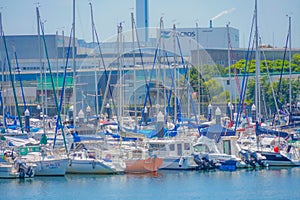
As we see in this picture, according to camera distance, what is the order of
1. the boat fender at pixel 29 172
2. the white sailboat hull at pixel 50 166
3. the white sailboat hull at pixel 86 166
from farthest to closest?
1. the white sailboat hull at pixel 86 166
2. the white sailboat hull at pixel 50 166
3. the boat fender at pixel 29 172

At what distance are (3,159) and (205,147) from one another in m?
8.78

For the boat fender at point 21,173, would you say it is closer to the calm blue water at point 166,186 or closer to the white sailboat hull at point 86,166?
the calm blue water at point 166,186

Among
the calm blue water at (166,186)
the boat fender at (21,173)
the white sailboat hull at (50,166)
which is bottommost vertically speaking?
the calm blue water at (166,186)

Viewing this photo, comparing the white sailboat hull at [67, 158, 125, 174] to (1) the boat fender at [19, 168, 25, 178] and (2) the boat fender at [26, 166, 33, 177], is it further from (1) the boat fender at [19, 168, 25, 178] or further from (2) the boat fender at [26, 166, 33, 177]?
(1) the boat fender at [19, 168, 25, 178]

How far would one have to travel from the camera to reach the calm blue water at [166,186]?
3138 centimetres

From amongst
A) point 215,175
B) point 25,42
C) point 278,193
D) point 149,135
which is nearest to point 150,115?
point 149,135

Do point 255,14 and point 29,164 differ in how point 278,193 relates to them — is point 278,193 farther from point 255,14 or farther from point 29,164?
point 255,14

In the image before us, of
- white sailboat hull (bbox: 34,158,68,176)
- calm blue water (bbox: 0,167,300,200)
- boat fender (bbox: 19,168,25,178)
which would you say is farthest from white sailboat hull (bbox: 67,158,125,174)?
boat fender (bbox: 19,168,25,178)

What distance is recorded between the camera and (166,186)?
109 feet

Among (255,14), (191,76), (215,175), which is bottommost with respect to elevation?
(215,175)

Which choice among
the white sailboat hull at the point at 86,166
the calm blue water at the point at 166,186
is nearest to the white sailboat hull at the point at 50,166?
Result: the calm blue water at the point at 166,186

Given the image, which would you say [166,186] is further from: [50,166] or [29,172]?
[29,172]

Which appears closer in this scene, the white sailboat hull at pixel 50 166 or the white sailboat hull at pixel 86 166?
the white sailboat hull at pixel 50 166

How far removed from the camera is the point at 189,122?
45.1m
